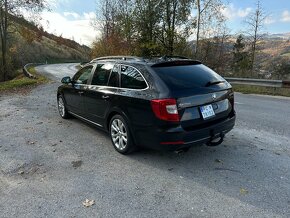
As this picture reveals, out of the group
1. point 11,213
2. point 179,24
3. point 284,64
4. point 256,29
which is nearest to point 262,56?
point 256,29

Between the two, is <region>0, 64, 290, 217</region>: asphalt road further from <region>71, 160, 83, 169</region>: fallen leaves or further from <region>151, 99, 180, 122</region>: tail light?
<region>151, 99, 180, 122</region>: tail light

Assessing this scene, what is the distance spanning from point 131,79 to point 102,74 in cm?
103

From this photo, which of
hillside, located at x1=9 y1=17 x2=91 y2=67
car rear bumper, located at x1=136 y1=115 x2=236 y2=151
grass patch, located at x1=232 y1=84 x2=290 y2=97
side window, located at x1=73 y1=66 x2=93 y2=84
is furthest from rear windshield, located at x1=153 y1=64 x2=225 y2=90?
hillside, located at x1=9 y1=17 x2=91 y2=67

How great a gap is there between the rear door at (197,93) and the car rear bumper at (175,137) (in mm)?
100

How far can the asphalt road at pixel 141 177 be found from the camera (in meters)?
3.04

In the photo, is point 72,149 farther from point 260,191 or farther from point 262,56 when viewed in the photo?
point 262,56

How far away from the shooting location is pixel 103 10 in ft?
107

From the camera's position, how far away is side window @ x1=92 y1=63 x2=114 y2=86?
196 inches

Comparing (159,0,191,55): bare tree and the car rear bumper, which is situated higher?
(159,0,191,55): bare tree

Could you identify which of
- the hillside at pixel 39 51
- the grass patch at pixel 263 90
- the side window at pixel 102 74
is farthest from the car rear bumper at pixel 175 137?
the hillside at pixel 39 51

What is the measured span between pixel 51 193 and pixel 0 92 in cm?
1175

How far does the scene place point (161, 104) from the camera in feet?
12.1

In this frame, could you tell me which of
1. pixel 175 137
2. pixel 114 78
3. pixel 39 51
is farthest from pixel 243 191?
pixel 39 51

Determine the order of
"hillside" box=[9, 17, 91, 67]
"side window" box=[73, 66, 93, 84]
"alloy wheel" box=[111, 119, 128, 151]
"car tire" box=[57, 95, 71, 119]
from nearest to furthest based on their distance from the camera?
"alloy wheel" box=[111, 119, 128, 151] < "side window" box=[73, 66, 93, 84] < "car tire" box=[57, 95, 71, 119] < "hillside" box=[9, 17, 91, 67]
